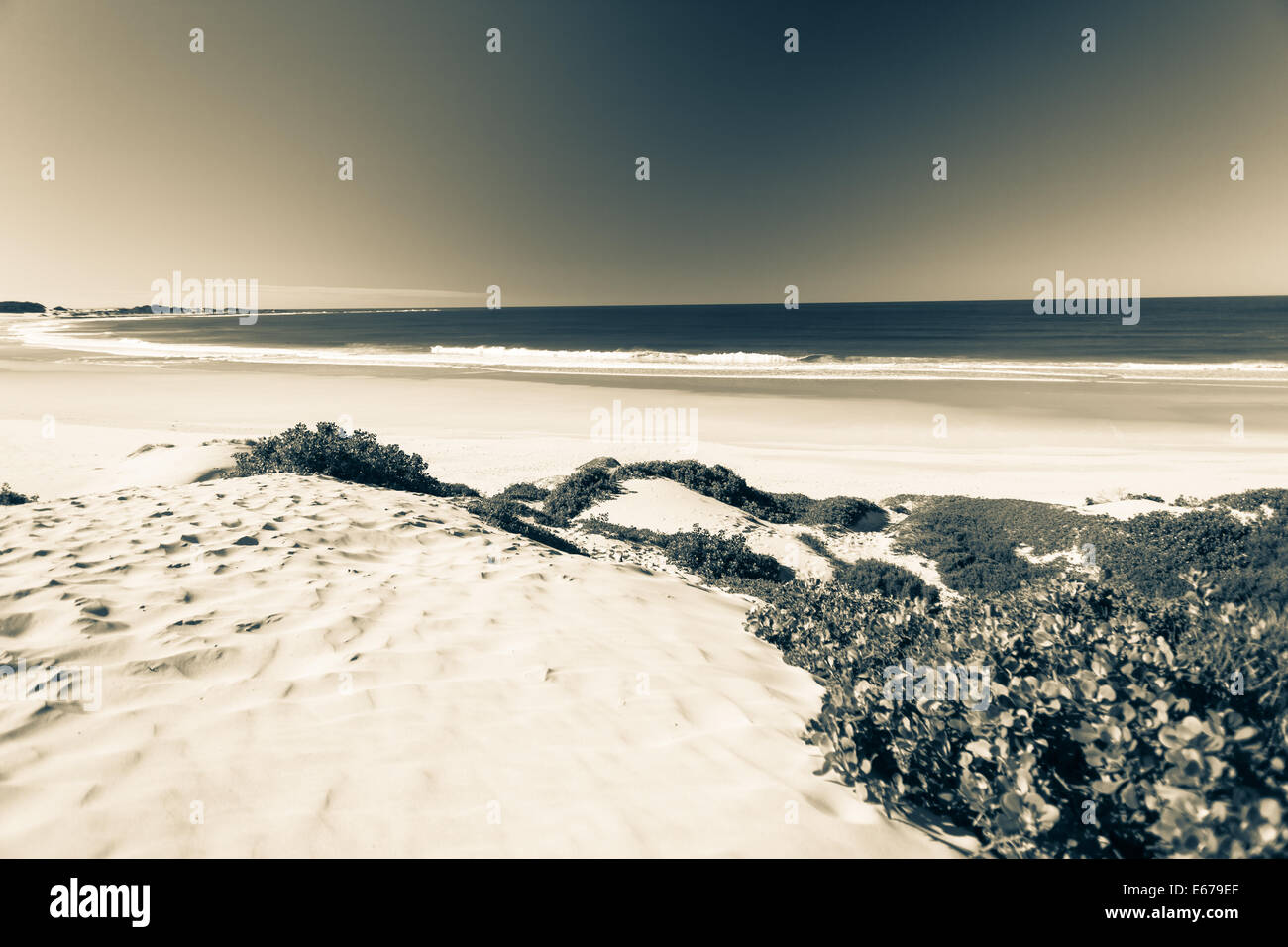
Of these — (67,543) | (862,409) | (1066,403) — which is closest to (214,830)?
(67,543)

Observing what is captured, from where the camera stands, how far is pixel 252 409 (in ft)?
83.5

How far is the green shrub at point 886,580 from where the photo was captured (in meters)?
8.53

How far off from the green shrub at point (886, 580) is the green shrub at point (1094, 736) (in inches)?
191

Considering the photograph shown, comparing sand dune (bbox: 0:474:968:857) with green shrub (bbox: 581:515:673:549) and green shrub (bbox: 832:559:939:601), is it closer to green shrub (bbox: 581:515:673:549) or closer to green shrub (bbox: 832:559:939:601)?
green shrub (bbox: 581:515:673:549)

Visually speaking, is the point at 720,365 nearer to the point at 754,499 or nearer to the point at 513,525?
the point at 754,499

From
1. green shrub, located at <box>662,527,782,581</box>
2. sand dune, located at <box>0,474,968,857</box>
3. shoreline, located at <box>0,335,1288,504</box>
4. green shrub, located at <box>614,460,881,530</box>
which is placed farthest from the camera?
shoreline, located at <box>0,335,1288,504</box>

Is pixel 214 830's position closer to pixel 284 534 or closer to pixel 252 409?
pixel 284 534

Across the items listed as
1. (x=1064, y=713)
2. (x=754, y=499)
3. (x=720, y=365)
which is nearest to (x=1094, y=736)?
(x=1064, y=713)

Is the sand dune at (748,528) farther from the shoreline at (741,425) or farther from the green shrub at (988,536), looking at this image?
the shoreline at (741,425)

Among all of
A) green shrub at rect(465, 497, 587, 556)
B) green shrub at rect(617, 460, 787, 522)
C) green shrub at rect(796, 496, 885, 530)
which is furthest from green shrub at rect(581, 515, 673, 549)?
green shrub at rect(796, 496, 885, 530)

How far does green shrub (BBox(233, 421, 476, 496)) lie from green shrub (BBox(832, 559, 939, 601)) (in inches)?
295

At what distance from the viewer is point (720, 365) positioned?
141 feet

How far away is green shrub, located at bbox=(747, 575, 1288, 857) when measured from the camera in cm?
214
